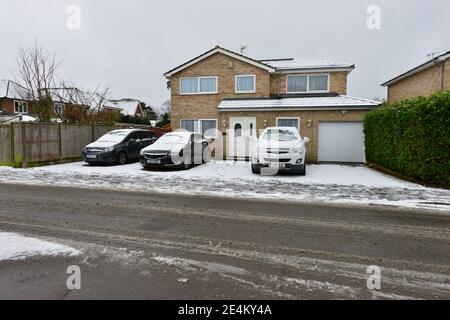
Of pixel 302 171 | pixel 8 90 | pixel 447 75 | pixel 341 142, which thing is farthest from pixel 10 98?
pixel 447 75

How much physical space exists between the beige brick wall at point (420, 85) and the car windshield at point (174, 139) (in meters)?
13.1

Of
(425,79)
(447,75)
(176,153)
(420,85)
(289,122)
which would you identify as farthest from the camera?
(420,85)

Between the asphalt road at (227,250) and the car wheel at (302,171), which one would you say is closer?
the asphalt road at (227,250)

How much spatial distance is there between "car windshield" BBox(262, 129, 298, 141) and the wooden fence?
1027 cm

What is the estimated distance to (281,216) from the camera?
637cm

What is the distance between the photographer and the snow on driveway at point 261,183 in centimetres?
816

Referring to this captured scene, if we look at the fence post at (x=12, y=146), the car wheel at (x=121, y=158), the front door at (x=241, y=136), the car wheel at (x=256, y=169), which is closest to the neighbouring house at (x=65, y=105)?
the fence post at (x=12, y=146)

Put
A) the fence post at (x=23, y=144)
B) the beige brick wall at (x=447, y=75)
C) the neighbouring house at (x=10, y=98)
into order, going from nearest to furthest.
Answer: the fence post at (x=23, y=144) → the beige brick wall at (x=447, y=75) → the neighbouring house at (x=10, y=98)

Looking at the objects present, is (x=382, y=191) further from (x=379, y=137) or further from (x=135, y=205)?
(x=135, y=205)

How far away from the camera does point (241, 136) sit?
17.5 m

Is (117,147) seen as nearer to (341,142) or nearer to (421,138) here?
(341,142)

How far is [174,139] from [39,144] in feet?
21.1

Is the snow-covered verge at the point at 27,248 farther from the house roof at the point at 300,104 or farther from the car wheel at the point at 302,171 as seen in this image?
the house roof at the point at 300,104
